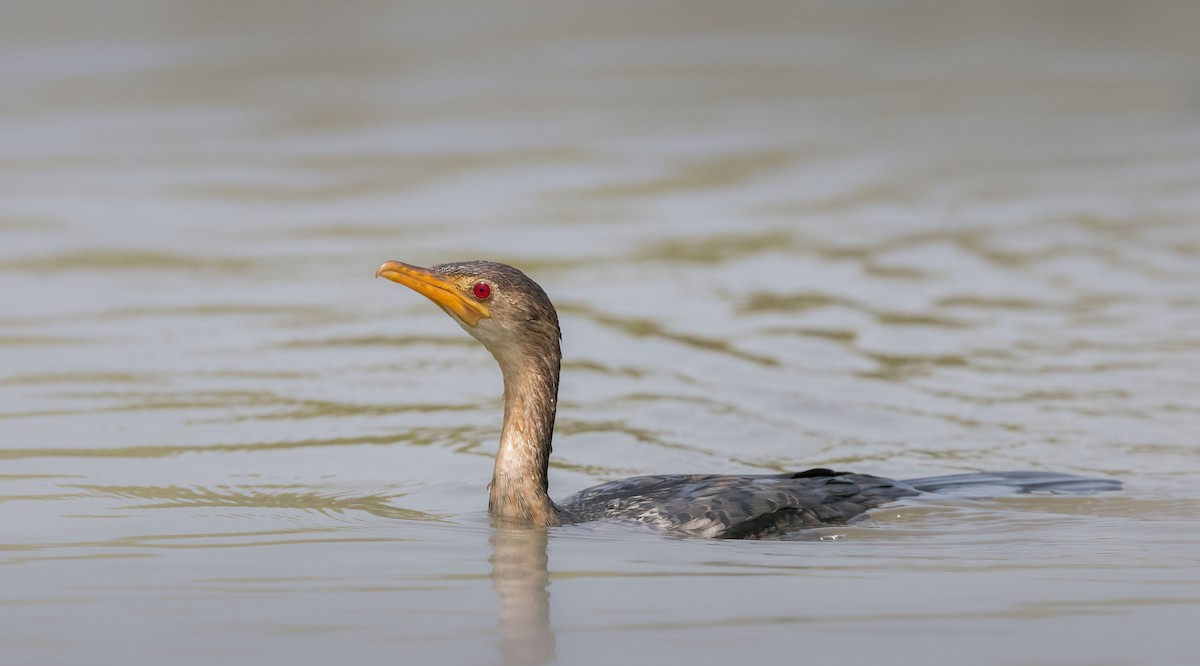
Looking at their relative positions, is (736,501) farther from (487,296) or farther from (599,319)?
(599,319)

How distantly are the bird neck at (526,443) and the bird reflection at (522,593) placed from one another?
4.5 inches

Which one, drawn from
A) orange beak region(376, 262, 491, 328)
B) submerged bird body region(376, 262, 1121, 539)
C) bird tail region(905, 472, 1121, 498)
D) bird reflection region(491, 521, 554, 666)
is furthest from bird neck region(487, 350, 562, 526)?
bird tail region(905, 472, 1121, 498)

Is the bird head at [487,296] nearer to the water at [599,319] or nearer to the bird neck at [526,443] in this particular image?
the bird neck at [526,443]

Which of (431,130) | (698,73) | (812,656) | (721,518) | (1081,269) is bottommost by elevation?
(812,656)

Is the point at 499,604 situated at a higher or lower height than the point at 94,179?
lower

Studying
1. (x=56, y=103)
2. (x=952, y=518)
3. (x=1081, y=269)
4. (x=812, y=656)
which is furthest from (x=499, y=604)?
(x=56, y=103)

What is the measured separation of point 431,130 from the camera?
1903 cm

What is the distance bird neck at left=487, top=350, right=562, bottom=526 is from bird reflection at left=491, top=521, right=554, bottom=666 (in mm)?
114

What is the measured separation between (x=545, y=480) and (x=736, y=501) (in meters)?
0.80

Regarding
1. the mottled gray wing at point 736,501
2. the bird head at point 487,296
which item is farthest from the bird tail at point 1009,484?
the bird head at point 487,296

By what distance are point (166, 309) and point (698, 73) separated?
1121 centimetres

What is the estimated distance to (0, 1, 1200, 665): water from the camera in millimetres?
5656

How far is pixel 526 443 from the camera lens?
7297mm

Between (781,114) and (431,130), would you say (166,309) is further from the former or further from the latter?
(781,114)
